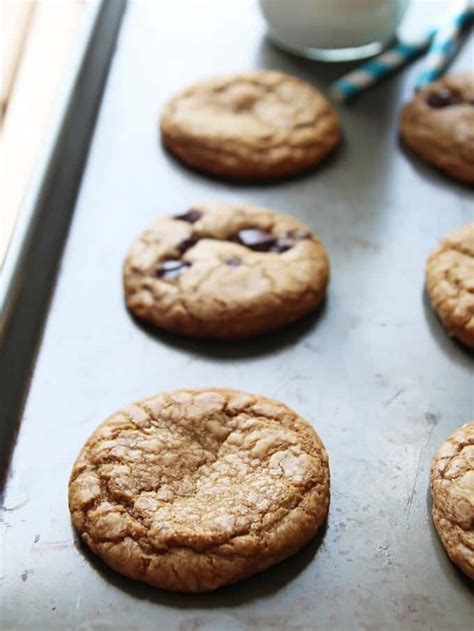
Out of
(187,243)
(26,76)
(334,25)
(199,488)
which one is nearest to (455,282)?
(187,243)

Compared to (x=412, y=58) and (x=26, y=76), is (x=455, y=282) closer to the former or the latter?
(x=412, y=58)

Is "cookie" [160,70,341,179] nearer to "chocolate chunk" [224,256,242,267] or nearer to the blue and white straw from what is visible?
the blue and white straw

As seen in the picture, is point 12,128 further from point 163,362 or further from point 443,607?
point 443,607

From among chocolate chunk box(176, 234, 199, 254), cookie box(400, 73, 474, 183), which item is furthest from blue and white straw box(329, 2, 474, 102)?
chocolate chunk box(176, 234, 199, 254)

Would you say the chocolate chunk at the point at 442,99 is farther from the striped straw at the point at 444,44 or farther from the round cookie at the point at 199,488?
the round cookie at the point at 199,488

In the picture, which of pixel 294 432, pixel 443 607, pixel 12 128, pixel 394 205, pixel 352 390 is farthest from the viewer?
pixel 12 128

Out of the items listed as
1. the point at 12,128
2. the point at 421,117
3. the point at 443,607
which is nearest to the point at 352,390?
the point at 443,607

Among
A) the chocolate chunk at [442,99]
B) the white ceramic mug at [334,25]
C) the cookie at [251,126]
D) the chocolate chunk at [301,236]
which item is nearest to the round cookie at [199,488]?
the chocolate chunk at [301,236]
